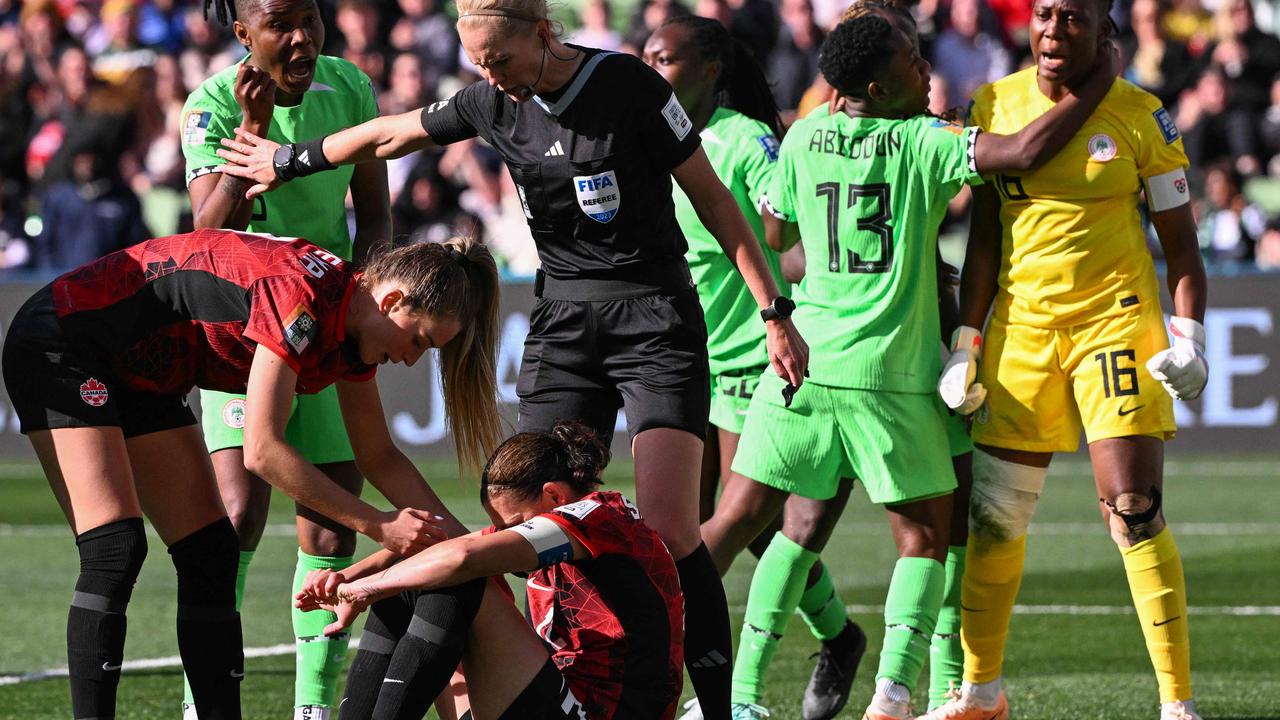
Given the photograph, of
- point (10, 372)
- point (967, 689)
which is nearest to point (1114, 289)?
point (967, 689)

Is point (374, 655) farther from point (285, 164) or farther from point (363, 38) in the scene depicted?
point (363, 38)

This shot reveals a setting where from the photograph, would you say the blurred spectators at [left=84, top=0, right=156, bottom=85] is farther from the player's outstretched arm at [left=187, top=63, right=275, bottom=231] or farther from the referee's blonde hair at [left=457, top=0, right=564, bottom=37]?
the referee's blonde hair at [left=457, top=0, right=564, bottom=37]

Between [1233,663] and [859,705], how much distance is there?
1.63m

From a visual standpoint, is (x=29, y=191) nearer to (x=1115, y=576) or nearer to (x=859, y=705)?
(x=1115, y=576)

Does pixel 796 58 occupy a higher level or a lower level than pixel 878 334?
higher

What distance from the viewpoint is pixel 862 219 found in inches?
206

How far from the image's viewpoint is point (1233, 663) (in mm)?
6648

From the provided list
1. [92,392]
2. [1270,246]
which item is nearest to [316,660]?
[92,392]

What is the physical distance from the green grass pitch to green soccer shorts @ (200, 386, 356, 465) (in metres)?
1.09

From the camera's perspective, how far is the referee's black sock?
456cm

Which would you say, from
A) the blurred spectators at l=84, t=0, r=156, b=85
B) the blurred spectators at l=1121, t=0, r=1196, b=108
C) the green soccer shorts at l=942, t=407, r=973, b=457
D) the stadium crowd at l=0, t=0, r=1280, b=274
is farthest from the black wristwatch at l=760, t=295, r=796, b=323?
the blurred spectators at l=84, t=0, r=156, b=85

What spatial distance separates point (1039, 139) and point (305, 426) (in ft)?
7.71

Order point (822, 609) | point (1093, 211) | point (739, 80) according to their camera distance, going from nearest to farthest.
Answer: point (1093, 211)
point (822, 609)
point (739, 80)

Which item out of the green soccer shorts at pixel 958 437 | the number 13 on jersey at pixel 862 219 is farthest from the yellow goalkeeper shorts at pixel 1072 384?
the number 13 on jersey at pixel 862 219
